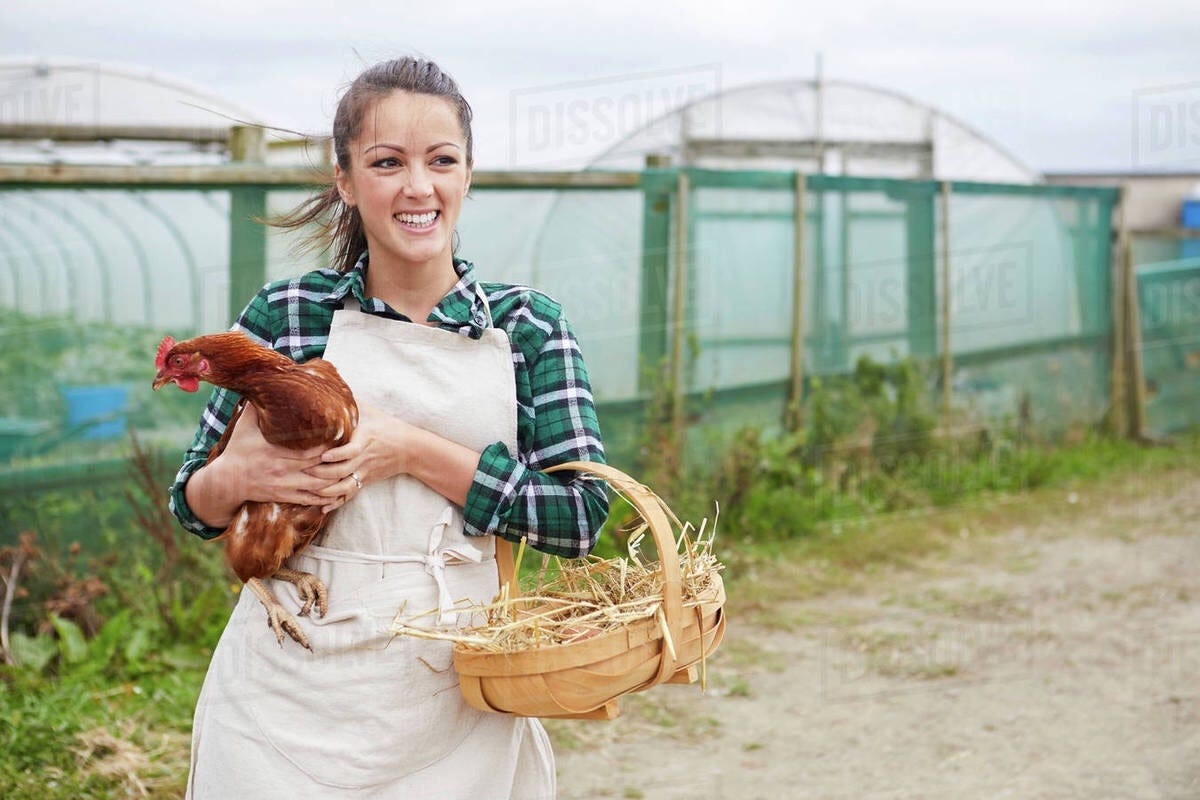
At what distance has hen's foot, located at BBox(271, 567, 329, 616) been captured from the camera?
78.3 inches

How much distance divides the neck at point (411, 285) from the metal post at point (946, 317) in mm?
6424

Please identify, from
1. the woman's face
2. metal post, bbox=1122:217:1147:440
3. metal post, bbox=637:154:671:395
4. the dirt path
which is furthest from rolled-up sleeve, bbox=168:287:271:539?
metal post, bbox=1122:217:1147:440

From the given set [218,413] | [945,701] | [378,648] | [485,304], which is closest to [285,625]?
[378,648]

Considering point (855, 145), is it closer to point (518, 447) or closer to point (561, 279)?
point (561, 279)

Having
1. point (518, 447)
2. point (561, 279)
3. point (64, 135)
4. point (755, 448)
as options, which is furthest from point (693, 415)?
point (518, 447)

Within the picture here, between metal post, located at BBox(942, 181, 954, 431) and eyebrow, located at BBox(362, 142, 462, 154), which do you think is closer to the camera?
eyebrow, located at BBox(362, 142, 462, 154)

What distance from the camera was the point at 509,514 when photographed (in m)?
2.01

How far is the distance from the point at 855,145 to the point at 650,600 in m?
9.49

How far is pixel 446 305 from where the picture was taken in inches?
82.2

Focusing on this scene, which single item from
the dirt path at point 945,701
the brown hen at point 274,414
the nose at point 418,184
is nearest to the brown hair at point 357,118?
the nose at point 418,184

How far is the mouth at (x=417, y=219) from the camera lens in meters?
2.01

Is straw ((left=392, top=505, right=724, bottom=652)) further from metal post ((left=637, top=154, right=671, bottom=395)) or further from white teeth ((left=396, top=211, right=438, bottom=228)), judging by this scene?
metal post ((left=637, top=154, right=671, bottom=395))

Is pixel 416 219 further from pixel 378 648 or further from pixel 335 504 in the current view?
pixel 378 648

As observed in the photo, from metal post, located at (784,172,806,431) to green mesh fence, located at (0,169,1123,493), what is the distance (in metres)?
0.03
